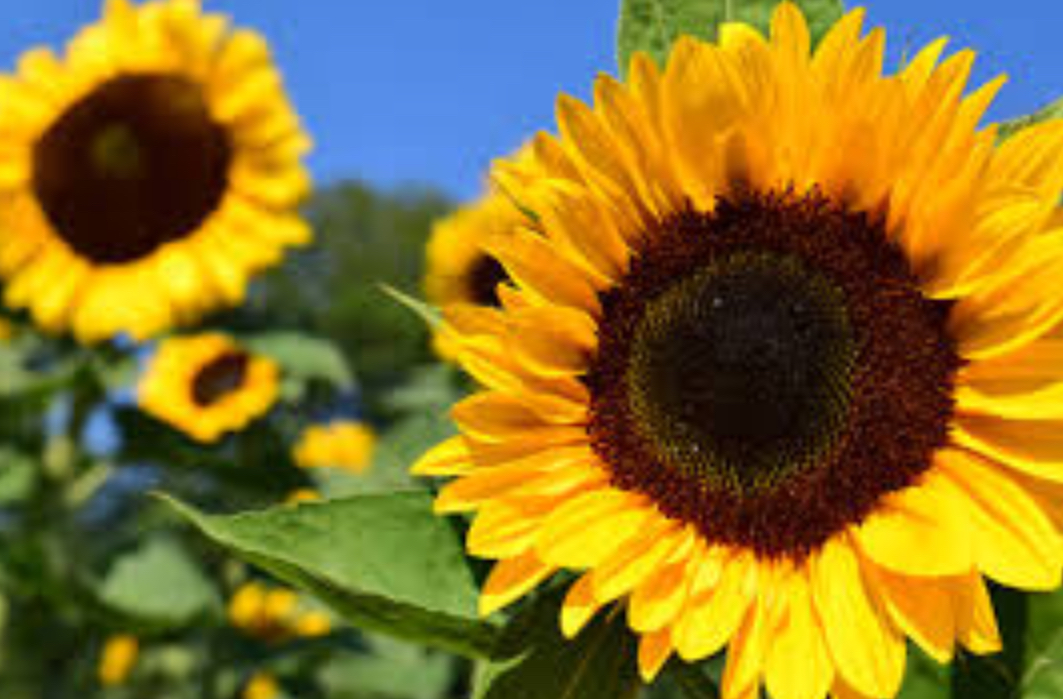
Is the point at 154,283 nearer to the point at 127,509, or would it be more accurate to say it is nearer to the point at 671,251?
the point at 671,251

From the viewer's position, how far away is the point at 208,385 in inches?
198

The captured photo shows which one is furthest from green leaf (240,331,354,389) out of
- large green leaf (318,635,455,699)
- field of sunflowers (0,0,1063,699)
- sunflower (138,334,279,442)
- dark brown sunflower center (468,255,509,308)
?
field of sunflowers (0,0,1063,699)

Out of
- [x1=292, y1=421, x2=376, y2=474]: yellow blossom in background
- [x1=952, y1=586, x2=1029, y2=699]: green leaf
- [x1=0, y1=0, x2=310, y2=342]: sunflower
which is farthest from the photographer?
[x1=292, y1=421, x2=376, y2=474]: yellow blossom in background

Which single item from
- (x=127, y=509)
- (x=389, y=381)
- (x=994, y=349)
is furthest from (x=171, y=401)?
(x=389, y=381)

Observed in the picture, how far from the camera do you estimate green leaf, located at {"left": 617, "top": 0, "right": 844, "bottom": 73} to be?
61.4 inches

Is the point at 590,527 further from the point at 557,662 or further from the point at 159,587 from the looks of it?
the point at 159,587

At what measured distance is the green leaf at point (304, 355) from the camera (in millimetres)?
3867

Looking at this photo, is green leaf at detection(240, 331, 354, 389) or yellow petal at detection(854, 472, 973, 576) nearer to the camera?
yellow petal at detection(854, 472, 973, 576)

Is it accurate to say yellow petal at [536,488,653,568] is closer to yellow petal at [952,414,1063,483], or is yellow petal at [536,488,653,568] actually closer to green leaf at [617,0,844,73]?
Result: yellow petal at [952,414,1063,483]

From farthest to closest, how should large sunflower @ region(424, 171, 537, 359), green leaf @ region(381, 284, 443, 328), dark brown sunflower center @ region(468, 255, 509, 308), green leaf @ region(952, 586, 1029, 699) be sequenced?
large sunflower @ region(424, 171, 537, 359) < dark brown sunflower center @ region(468, 255, 509, 308) < green leaf @ region(381, 284, 443, 328) < green leaf @ region(952, 586, 1029, 699)

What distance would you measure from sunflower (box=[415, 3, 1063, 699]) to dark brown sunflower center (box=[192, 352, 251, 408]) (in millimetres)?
3343

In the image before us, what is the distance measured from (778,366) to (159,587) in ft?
9.81

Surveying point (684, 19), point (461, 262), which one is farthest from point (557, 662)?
point (461, 262)

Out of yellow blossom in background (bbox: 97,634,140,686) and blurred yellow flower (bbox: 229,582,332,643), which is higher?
yellow blossom in background (bbox: 97,634,140,686)
